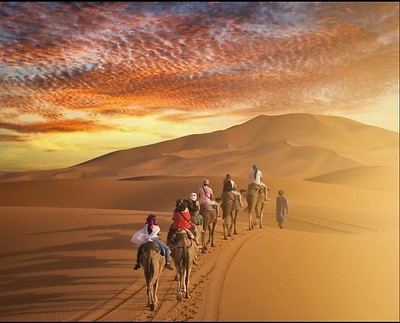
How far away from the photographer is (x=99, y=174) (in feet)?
367

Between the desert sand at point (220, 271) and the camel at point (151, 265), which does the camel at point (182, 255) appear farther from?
the camel at point (151, 265)

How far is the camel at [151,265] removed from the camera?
10172mm

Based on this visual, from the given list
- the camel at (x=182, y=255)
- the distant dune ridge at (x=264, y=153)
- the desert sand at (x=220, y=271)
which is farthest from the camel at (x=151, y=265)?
the distant dune ridge at (x=264, y=153)

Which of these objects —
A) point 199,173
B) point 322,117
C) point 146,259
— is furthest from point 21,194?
point 322,117

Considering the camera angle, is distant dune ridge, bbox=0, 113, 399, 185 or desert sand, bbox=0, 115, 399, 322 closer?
desert sand, bbox=0, 115, 399, 322

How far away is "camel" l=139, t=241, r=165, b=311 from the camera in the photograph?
10.2m

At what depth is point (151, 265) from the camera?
10.2 m

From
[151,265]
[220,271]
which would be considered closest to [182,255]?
[151,265]

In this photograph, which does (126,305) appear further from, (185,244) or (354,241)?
(354,241)

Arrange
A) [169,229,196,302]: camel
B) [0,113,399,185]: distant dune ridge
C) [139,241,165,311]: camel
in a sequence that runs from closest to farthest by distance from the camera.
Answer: [139,241,165,311]: camel < [169,229,196,302]: camel < [0,113,399,185]: distant dune ridge

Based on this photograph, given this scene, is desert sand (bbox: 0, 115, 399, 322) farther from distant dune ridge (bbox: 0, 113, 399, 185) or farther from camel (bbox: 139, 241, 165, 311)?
distant dune ridge (bbox: 0, 113, 399, 185)

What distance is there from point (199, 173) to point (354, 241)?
8092 centimetres

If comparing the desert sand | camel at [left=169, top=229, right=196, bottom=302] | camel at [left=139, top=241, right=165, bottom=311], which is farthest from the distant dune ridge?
camel at [left=139, top=241, right=165, bottom=311]

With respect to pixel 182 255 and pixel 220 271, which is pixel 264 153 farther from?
pixel 182 255
